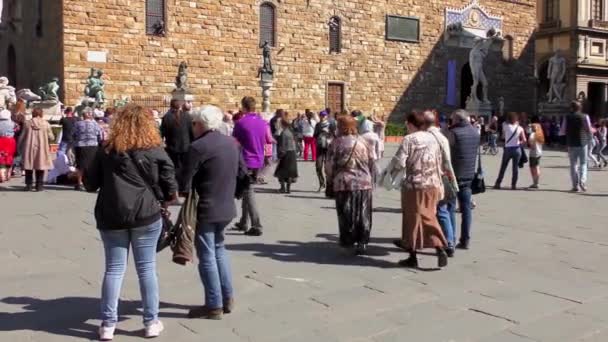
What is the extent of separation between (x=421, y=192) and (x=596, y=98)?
32393 millimetres

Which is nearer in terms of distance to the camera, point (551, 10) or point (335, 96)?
point (335, 96)

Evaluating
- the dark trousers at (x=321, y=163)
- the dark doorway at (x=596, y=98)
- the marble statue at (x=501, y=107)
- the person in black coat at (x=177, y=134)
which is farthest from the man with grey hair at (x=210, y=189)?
the dark doorway at (x=596, y=98)

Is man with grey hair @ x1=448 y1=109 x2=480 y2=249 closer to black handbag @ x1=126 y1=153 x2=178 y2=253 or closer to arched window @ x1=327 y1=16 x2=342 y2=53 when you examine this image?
A: black handbag @ x1=126 y1=153 x2=178 y2=253

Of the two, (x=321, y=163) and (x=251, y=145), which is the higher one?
(x=251, y=145)

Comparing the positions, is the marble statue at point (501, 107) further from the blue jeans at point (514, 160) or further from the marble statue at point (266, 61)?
the blue jeans at point (514, 160)

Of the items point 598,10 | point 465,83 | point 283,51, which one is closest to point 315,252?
point 283,51

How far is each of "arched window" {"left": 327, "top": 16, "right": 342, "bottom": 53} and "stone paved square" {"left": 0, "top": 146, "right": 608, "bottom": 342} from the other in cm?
1928

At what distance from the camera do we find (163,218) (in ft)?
15.4

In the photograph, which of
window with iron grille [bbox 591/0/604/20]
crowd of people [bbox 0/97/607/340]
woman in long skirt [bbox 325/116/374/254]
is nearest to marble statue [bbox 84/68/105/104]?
crowd of people [bbox 0/97/607/340]

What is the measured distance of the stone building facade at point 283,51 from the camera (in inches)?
877

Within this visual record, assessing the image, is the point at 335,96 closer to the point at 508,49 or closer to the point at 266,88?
the point at 266,88

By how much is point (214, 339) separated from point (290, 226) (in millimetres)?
4372

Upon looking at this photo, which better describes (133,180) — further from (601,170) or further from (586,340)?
(601,170)

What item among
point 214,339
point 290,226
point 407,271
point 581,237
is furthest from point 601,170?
point 214,339
